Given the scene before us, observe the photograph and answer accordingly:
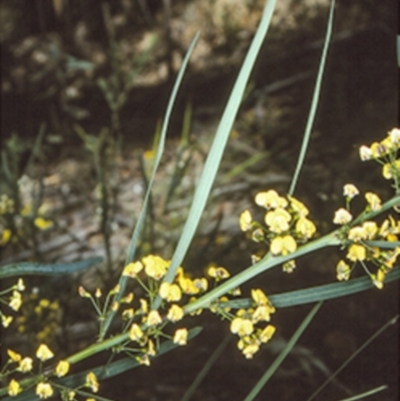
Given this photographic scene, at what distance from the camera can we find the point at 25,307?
1.01 metres

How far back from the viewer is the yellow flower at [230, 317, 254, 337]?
1.47 ft

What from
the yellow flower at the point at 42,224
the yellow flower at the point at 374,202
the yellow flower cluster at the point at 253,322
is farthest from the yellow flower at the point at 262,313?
the yellow flower at the point at 42,224

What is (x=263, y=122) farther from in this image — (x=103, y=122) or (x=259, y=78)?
(x=103, y=122)

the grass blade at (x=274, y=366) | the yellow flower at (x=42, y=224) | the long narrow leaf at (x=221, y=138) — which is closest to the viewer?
the long narrow leaf at (x=221, y=138)

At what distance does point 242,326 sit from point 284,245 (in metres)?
0.07

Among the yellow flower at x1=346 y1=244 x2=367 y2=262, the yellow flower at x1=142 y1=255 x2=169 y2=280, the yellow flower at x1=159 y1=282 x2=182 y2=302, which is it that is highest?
the yellow flower at x1=346 y1=244 x2=367 y2=262

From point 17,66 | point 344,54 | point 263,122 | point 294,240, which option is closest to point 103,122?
point 17,66

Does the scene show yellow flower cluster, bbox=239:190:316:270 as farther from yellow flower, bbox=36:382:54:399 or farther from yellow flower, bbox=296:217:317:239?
yellow flower, bbox=36:382:54:399

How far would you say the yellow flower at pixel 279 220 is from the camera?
1.40ft

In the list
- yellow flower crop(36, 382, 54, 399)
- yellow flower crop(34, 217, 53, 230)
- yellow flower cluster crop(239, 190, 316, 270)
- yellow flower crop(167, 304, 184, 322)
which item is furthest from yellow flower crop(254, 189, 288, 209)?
yellow flower crop(34, 217, 53, 230)

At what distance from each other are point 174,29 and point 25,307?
1.10 metres

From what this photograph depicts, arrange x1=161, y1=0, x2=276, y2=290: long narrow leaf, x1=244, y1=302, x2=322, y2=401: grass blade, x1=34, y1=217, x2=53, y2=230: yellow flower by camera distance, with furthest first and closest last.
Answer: x1=34, y1=217, x2=53, y2=230: yellow flower < x1=244, y1=302, x2=322, y2=401: grass blade < x1=161, y1=0, x2=276, y2=290: long narrow leaf

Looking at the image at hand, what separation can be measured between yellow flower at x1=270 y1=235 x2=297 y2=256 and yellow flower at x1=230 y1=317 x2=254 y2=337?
0.06 metres

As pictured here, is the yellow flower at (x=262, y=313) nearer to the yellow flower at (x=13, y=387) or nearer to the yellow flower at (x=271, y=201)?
A: the yellow flower at (x=271, y=201)
